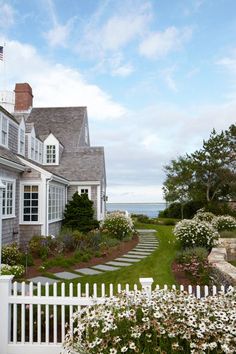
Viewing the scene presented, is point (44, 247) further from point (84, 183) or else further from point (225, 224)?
point (225, 224)

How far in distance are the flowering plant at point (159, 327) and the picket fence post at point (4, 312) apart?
4.17ft

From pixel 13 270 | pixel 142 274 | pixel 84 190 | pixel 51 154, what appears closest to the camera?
pixel 13 270

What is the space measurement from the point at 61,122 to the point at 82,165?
4.85 metres

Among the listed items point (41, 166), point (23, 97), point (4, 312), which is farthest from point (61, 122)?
point (4, 312)

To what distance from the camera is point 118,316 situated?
3.28 meters

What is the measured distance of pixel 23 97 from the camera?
2248cm

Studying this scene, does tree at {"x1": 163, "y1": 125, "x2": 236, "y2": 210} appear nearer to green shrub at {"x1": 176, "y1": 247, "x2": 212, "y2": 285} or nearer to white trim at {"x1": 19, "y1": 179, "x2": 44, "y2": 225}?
white trim at {"x1": 19, "y1": 179, "x2": 44, "y2": 225}

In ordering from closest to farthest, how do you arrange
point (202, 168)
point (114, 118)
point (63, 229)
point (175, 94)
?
point (175, 94) < point (63, 229) < point (114, 118) < point (202, 168)

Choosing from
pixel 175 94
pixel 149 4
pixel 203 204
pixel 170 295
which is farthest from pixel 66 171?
pixel 170 295

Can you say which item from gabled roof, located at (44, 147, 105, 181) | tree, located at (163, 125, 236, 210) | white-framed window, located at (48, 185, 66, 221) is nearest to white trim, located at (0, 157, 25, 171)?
white-framed window, located at (48, 185, 66, 221)

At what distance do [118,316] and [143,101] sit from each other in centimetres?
1420

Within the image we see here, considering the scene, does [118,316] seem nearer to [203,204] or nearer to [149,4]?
[149,4]

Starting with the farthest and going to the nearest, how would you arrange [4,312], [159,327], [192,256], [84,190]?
1. [84,190]
2. [192,256]
3. [4,312]
4. [159,327]

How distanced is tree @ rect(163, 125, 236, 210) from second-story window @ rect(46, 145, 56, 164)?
1253 centimetres
